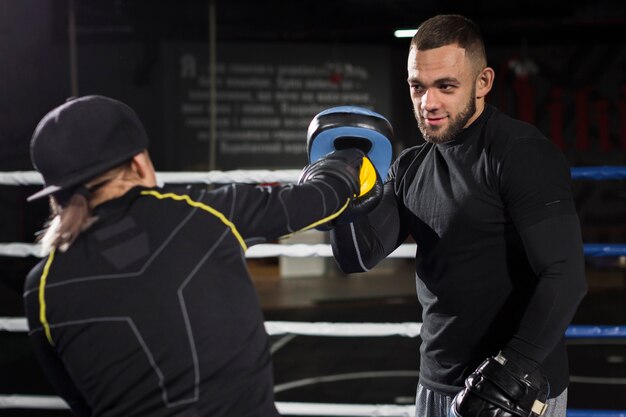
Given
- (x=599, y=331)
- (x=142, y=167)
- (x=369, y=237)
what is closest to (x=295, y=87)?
(x=599, y=331)

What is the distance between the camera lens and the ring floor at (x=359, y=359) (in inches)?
168

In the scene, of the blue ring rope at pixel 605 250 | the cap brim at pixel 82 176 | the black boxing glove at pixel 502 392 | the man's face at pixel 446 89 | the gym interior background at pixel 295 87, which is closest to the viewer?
the cap brim at pixel 82 176

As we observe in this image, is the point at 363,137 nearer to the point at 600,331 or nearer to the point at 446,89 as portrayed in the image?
the point at 446,89

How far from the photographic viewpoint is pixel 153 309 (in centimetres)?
111

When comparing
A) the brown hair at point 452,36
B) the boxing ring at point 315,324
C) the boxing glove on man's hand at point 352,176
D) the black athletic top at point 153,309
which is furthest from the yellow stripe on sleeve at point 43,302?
the boxing ring at point 315,324

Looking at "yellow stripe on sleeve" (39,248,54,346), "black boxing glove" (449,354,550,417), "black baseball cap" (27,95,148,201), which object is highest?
"black baseball cap" (27,95,148,201)

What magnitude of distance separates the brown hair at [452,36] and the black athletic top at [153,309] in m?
0.65

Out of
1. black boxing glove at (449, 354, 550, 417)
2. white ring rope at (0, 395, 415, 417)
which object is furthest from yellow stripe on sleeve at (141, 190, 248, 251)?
white ring rope at (0, 395, 415, 417)

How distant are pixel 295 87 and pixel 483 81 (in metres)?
7.01

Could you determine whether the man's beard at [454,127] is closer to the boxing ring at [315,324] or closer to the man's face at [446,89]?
the man's face at [446,89]

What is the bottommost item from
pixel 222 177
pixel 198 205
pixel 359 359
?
pixel 359 359

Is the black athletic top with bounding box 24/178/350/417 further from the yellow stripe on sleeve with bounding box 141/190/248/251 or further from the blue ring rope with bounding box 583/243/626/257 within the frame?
the blue ring rope with bounding box 583/243/626/257

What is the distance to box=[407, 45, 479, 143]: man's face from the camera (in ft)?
5.14

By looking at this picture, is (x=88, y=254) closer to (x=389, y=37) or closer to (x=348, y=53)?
(x=348, y=53)
